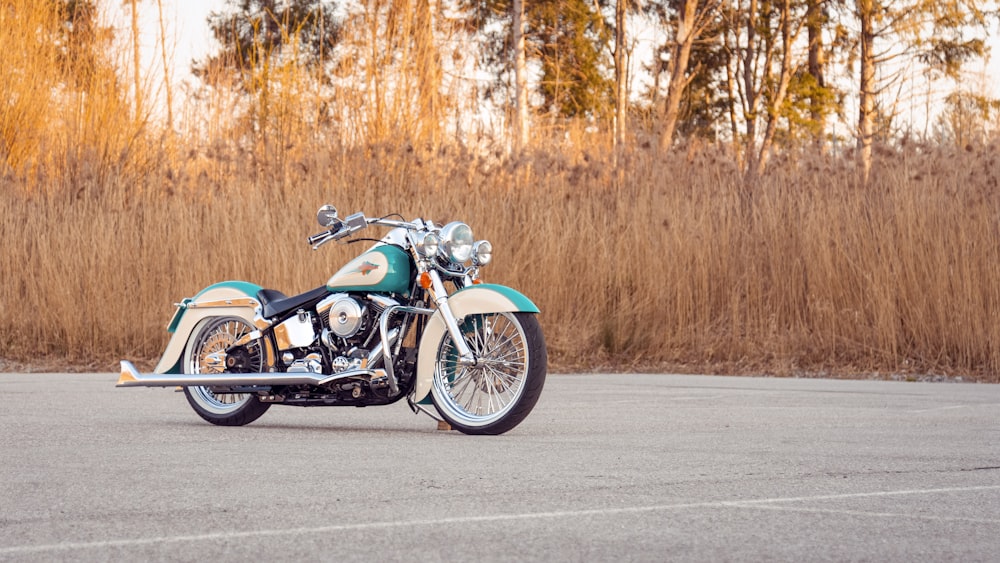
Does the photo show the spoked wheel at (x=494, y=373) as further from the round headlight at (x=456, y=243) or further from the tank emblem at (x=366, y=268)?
the tank emblem at (x=366, y=268)

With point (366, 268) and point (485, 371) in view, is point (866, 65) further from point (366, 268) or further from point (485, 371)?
point (485, 371)

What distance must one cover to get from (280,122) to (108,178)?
2512 millimetres

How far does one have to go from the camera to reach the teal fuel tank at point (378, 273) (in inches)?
299

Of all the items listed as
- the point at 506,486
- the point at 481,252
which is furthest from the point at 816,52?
the point at 506,486

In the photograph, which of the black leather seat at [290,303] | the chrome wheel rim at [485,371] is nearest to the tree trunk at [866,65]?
the black leather seat at [290,303]

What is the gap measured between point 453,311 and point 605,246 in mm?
7607

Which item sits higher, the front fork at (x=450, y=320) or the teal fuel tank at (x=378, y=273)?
the teal fuel tank at (x=378, y=273)

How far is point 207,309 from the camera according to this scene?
8.13 metres

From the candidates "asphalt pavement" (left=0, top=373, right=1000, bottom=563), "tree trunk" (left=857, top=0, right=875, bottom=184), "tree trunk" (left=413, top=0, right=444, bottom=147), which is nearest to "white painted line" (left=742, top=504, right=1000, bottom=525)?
"asphalt pavement" (left=0, top=373, right=1000, bottom=563)

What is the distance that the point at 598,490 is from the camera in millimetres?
5223

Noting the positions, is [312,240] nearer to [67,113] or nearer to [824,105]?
[67,113]

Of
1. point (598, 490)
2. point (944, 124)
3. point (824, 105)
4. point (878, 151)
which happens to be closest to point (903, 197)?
point (878, 151)

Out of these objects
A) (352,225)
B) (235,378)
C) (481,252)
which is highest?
(352,225)

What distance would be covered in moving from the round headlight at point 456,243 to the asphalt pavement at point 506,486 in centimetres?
96
